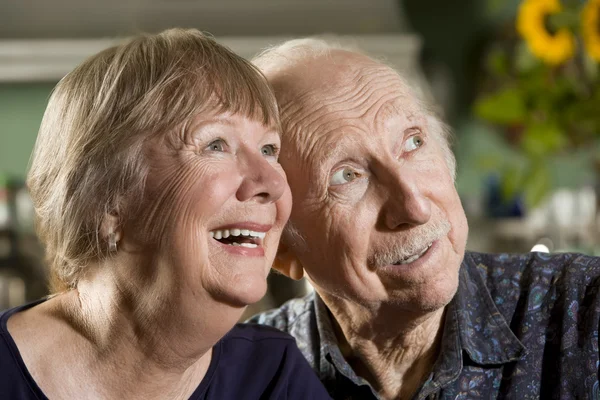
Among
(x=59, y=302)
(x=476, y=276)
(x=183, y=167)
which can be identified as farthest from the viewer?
(x=476, y=276)

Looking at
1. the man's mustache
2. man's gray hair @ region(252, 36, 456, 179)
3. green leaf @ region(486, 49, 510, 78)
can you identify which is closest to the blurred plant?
green leaf @ region(486, 49, 510, 78)

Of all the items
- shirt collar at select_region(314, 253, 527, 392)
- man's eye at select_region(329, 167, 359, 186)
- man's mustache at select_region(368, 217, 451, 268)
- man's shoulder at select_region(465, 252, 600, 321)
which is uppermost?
man's eye at select_region(329, 167, 359, 186)

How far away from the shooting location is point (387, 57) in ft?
10.6

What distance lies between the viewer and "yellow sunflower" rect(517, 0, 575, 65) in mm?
2520

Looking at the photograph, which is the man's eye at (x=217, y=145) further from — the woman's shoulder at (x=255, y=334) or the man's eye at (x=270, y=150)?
the woman's shoulder at (x=255, y=334)

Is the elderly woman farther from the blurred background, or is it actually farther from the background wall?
the background wall

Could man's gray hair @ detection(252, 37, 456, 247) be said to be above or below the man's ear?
above

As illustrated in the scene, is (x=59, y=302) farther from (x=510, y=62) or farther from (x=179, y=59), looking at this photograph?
(x=510, y=62)

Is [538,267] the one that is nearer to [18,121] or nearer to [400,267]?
[400,267]

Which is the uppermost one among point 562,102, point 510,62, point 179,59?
point 179,59

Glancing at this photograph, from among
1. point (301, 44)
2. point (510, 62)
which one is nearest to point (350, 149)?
point (301, 44)

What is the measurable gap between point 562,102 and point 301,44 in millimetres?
Answer: 1258

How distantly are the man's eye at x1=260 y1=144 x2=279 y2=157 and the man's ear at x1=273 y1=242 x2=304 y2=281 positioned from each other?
27cm

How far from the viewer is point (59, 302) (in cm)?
123
